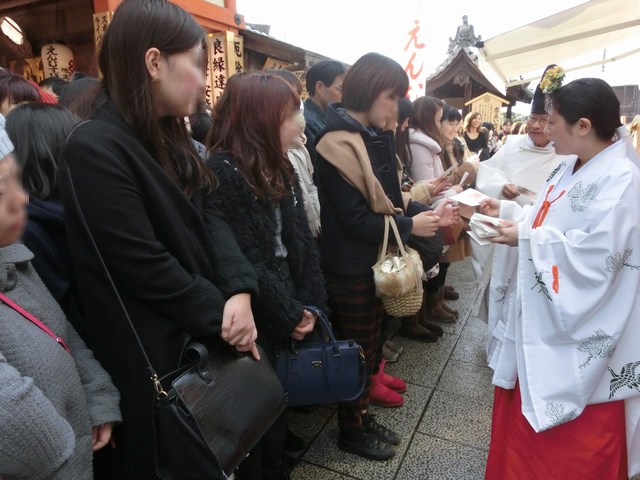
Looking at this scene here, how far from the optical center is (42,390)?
1.08 m

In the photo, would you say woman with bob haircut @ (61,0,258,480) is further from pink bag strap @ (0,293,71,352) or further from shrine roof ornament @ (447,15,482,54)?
shrine roof ornament @ (447,15,482,54)

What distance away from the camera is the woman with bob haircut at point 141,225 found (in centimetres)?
125

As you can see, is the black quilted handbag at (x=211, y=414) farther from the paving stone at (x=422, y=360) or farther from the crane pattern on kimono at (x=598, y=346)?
the paving stone at (x=422, y=360)

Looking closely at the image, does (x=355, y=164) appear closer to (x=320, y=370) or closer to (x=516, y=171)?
(x=320, y=370)

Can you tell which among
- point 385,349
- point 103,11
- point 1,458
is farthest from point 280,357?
point 103,11

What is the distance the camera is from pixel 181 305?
4.49 ft

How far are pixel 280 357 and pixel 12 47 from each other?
7264mm

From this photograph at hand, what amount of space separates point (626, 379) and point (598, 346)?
21 cm

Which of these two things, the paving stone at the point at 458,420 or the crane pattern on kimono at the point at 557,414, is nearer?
the crane pattern on kimono at the point at 557,414

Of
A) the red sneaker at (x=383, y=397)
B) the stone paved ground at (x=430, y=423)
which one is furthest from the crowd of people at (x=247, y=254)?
the red sneaker at (x=383, y=397)

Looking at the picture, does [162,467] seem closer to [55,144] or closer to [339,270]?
[55,144]

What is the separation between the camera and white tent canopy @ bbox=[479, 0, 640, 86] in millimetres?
6898

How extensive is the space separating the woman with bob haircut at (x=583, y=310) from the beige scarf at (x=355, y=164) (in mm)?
729

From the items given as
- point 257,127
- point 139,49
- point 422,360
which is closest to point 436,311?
point 422,360
